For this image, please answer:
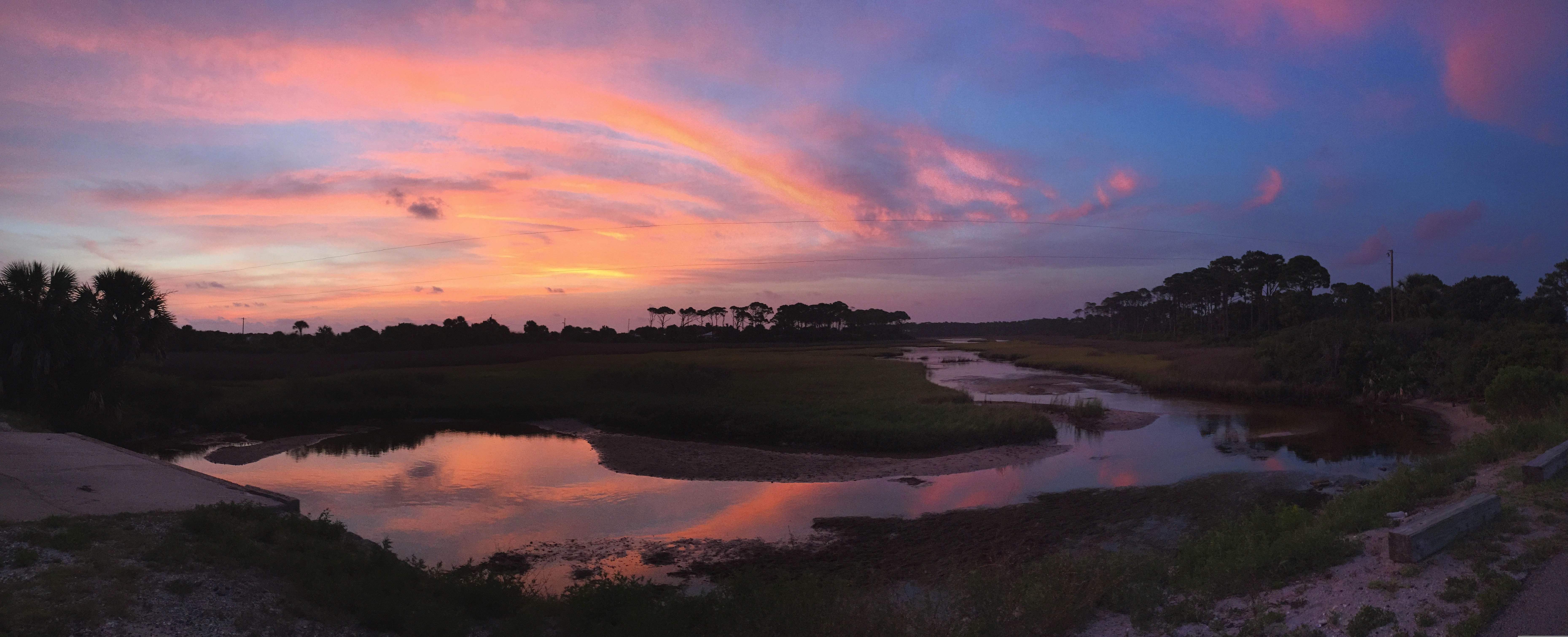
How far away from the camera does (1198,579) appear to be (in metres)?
8.41

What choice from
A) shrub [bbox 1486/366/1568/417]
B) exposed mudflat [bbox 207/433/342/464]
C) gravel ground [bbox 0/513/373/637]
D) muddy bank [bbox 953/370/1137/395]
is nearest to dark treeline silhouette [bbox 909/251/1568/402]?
shrub [bbox 1486/366/1568/417]

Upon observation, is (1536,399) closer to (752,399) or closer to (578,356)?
(752,399)

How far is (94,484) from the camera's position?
1102 centimetres

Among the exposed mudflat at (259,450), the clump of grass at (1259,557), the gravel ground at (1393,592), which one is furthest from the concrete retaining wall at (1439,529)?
the exposed mudflat at (259,450)

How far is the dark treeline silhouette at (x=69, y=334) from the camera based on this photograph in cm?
2206

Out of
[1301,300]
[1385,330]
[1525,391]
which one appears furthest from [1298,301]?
[1525,391]

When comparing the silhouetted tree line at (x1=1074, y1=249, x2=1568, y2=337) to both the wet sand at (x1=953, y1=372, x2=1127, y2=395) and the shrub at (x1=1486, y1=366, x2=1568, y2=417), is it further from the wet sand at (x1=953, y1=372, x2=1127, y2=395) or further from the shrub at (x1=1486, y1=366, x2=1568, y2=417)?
the shrub at (x1=1486, y1=366, x2=1568, y2=417)

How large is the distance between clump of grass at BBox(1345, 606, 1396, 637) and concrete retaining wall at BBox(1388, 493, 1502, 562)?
1203mm

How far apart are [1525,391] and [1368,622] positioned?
734 inches

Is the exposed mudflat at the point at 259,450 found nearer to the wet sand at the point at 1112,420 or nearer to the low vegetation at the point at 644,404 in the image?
the low vegetation at the point at 644,404

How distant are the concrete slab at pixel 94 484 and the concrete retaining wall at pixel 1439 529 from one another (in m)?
14.6

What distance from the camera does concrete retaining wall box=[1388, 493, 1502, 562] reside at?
22.9ft

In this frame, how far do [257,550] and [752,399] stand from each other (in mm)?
27273

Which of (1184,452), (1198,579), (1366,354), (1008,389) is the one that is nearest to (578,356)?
(1008,389)
